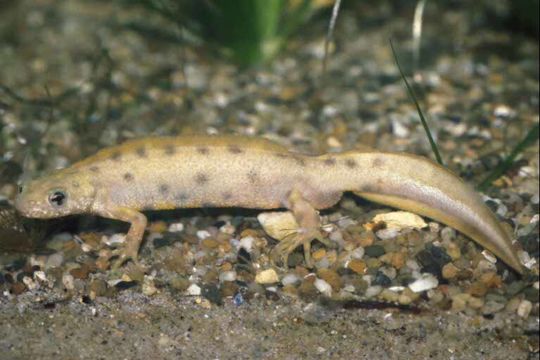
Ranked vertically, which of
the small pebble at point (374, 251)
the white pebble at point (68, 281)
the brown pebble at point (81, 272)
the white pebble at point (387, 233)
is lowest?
the white pebble at point (68, 281)

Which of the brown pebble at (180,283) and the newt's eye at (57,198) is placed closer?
the brown pebble at (180,283)

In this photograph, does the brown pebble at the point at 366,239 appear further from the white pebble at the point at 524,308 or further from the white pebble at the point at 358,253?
the white pebble at the point at 524,308

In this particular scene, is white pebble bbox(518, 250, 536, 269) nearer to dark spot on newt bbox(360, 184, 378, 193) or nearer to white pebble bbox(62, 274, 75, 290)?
dark spot on newt bbox(360, 184, 378, 193)

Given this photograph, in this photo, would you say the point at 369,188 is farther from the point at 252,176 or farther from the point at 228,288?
the point at 228,288

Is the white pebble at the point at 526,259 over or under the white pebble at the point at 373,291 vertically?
over

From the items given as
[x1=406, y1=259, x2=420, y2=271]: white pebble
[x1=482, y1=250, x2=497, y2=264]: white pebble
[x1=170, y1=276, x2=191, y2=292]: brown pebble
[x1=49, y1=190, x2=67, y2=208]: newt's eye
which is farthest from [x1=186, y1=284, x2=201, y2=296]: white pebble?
[x1=482, y1=250, x2=497, y2=264]: white pebble

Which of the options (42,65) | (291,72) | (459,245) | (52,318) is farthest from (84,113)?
(459,245)

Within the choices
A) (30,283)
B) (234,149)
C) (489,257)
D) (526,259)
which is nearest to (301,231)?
(234,149)

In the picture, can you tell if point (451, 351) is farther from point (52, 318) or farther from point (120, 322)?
point (52, 318)

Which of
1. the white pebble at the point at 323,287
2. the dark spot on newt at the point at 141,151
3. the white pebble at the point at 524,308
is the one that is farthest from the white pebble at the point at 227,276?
the white pebble at the point at 524,308
